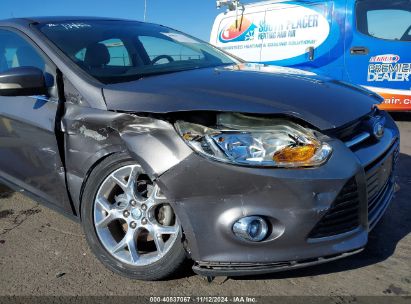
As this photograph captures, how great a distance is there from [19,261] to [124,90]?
1318 millimetres

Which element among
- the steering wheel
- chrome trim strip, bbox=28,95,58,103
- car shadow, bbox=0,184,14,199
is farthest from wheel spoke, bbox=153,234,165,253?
car shadow, bbox=0,184,14,199

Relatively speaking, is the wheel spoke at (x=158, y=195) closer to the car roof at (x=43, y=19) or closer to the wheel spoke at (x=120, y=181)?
the wheel spoke at (x=120, y=181)

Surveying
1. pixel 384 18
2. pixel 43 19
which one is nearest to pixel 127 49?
pixel 43 19

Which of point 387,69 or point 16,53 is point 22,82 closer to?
point 16,53

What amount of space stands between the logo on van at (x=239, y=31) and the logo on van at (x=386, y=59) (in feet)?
7.24

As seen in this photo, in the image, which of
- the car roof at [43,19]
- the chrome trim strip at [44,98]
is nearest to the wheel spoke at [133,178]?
the chrome trim strip at [44,98]

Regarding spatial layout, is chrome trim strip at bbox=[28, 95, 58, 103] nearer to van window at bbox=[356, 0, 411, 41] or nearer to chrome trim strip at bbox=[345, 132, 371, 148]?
chrome trim strip at bbox=[345, 132, 371, 148]

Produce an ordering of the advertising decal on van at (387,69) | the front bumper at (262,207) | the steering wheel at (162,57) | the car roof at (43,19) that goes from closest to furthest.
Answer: the front bumper at (262,207) → the car roof at (43,19) → the steering wheel at (162,57) → the advertising decal on van at (387,69)

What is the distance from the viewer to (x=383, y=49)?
5.95 m

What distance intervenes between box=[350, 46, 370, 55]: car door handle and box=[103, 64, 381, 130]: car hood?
12.9 ft

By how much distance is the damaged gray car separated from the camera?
1879mm

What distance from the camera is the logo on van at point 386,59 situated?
19.2ft

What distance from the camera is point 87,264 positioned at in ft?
8.15

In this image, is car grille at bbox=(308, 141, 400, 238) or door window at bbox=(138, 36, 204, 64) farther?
door window at bbox=(138, 36, 204, 64)
